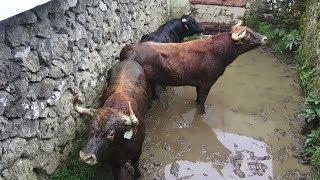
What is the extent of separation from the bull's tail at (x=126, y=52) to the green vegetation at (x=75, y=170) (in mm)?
1972

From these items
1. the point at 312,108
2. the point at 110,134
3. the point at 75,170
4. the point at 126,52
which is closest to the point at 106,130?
the point at 110,134

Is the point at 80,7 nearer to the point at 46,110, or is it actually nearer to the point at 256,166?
the point at 46,110

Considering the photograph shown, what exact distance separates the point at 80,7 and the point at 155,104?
272 cm

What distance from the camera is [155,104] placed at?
7695 millimetres

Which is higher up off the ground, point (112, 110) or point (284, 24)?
point (112, 110)

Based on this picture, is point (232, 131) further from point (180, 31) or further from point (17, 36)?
point (17, 36)

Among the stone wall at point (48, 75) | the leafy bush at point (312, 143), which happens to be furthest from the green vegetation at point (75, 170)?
the leafy bush at point (312, 143)

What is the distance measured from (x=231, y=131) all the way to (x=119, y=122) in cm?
292

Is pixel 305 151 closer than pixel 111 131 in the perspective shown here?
No

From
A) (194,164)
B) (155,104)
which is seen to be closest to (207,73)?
(155,104)

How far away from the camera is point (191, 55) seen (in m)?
7.03

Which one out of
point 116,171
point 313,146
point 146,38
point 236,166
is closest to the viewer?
point 116,171

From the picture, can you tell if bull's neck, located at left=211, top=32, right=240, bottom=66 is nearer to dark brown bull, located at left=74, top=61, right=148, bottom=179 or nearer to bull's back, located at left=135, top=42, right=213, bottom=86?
bull's back, located at left=135, top=42, right=213, bottom=86

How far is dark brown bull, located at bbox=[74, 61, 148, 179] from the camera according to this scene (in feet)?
15.1
